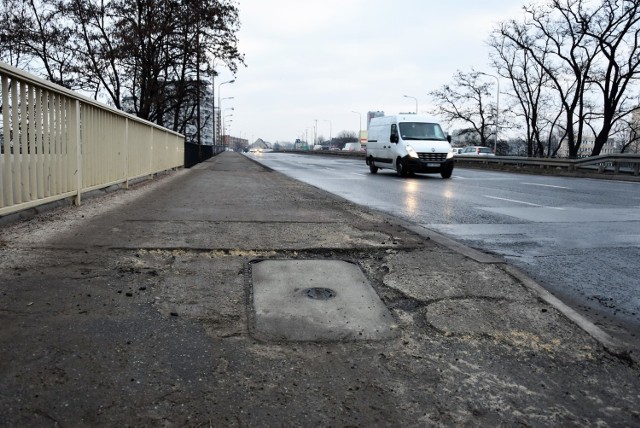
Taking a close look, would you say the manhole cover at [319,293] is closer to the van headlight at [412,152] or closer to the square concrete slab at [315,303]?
the square concrete slab at [315,303]

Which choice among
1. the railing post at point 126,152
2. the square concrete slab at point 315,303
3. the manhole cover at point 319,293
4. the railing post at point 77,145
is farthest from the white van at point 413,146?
the manhole cover at point 319,293

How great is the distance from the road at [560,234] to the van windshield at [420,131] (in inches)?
261

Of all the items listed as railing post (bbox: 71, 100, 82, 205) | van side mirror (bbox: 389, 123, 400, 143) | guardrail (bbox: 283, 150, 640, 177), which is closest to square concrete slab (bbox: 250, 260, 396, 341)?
railing post (bbox: 71, 100, 82, 205)

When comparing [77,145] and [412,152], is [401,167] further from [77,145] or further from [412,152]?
[77,145]

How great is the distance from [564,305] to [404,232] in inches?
99.6

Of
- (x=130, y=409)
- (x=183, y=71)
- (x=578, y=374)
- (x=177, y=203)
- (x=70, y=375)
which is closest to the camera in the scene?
(x=130, y=409)

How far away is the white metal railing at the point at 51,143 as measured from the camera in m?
4.70

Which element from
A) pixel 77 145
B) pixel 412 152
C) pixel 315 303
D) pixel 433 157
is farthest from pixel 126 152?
pixel 433 157

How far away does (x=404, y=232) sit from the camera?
580 cm

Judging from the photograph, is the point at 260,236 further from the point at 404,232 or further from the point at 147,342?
the point at 147,342

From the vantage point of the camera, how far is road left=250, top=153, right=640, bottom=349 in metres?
3.76

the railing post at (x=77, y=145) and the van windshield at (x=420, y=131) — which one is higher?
the van windshield at (x=420, y=131)

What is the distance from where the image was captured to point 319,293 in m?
3.44

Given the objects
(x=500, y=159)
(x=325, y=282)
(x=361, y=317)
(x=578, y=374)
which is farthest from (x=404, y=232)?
(x=500, y=159)
